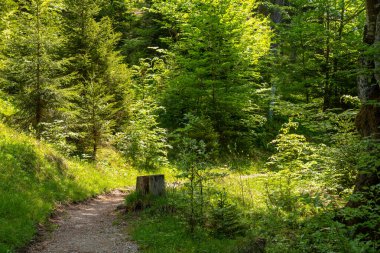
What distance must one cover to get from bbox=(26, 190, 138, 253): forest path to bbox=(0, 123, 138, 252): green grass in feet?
1.18

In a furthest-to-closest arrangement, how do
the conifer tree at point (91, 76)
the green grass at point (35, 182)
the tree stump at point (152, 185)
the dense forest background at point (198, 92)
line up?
the conifer tree at point (91, 76) → the tree stump at point (152, 185) → the dense forest background at point (198, 92) → the green grass at point (35, 182)

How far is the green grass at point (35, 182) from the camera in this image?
7.68 meters

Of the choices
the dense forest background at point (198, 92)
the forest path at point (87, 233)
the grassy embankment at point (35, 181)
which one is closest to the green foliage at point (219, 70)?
→ the dense forest background at point (198, 92)

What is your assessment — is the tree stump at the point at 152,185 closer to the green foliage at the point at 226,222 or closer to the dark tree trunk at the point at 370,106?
the green foliage at the point at 226,222

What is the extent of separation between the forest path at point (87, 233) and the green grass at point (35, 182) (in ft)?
1.18

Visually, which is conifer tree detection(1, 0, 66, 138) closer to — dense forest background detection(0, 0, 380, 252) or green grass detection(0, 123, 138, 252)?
dense forest background detection(0, 0, 380, 252)

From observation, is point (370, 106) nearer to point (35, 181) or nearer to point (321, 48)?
point (35, 181)

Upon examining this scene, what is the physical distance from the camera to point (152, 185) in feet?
33.2

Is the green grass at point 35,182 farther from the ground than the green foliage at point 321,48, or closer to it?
closer to it

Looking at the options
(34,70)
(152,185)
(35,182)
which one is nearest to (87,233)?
(152,185)

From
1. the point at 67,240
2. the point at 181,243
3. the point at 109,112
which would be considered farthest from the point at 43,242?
the point at 109,112

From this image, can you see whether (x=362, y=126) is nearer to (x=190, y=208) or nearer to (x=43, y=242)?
(x=190, y=208)

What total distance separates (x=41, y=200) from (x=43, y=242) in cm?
182

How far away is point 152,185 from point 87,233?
225 centimetres
